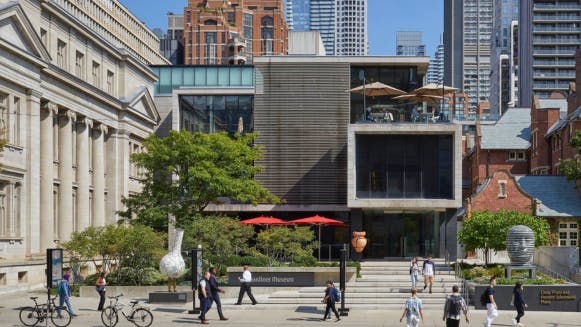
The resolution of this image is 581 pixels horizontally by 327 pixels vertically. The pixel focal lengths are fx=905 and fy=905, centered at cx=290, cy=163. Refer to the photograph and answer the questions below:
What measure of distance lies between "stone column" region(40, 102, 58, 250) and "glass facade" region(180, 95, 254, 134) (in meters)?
14.3

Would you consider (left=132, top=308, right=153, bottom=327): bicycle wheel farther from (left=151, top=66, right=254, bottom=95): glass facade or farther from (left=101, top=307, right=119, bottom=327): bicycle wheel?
(left=151, top=66, right=254, bottom=95): glass facade

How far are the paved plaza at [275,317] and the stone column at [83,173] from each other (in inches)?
842

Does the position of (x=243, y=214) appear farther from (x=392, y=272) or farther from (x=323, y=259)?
(x=392, y=272)

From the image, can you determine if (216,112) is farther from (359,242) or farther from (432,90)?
(359,242)

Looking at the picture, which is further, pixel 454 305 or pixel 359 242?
pixel 359 242

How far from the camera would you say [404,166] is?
57.7 m

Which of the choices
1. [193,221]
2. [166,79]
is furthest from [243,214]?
[166,79]

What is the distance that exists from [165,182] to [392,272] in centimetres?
1630

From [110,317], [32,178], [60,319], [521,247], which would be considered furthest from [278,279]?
[32,178]

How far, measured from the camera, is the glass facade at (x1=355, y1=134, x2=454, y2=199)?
57406 millimetres

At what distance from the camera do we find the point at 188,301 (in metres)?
41.9

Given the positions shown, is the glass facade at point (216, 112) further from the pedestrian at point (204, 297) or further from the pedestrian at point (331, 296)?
the pedestrian at point (331, 296)

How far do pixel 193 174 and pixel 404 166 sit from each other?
13.5 m

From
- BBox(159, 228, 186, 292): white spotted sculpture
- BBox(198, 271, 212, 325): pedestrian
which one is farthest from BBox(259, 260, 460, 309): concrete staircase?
BBox(198, 271, 212, 325): pedestrian
